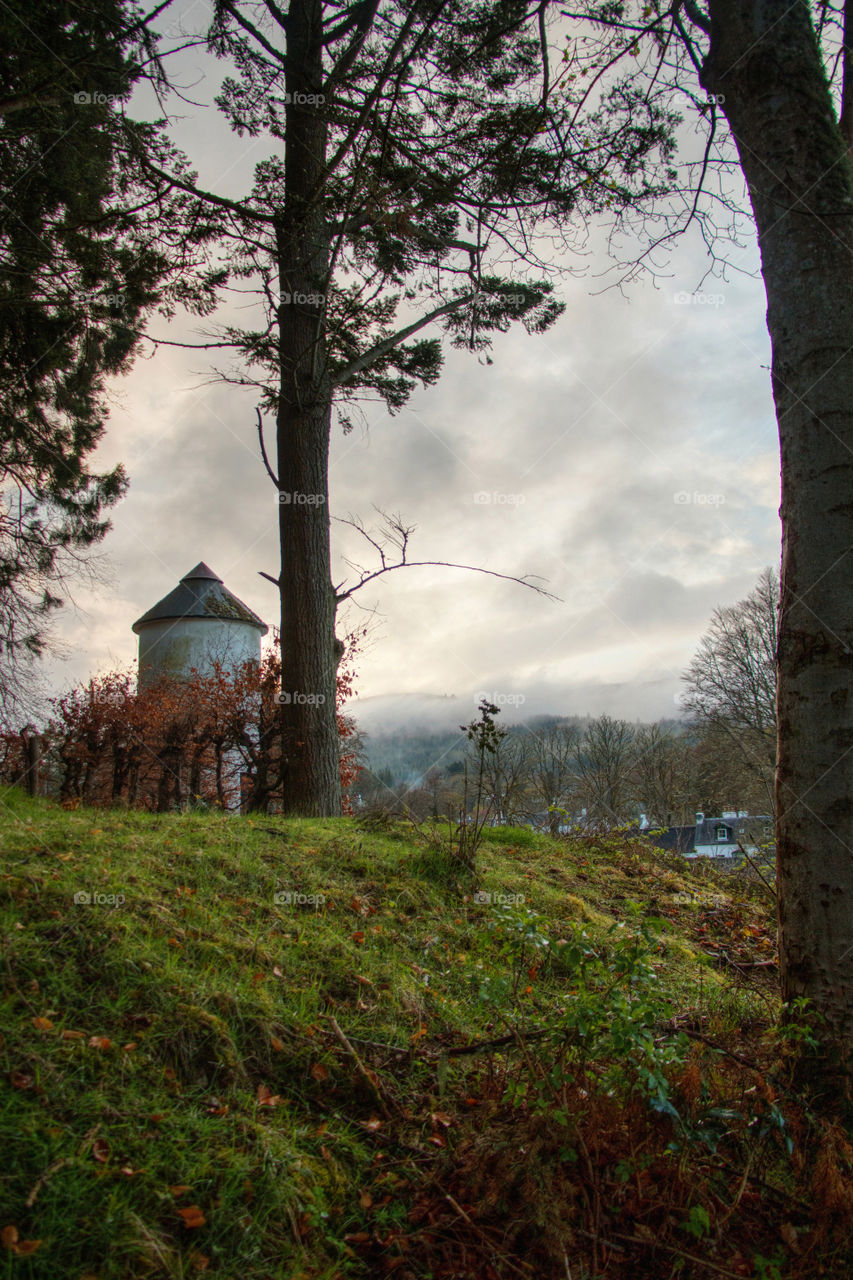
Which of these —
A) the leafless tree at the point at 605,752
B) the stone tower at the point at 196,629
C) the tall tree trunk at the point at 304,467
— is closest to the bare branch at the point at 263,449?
the tall tree trunk at the point at 304,467

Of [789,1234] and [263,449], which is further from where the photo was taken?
[263,449]

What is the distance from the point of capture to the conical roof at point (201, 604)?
2427cm

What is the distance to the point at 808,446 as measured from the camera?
288cm

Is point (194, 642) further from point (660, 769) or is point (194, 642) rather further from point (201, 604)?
point (660, 769)

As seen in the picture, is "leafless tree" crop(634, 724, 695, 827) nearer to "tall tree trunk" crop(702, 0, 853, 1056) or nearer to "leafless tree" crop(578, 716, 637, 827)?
"leafless tree" crop(578, 716, 637, 827)

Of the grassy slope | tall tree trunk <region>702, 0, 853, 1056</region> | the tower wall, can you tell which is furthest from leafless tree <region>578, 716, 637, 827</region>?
tall tree trunk <region>702, 0, 853, 1056</region>

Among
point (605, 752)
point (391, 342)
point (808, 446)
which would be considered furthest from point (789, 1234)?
point (605, 752)

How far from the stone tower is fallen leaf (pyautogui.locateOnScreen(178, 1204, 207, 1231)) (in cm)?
2185

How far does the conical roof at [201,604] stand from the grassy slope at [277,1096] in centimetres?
2088

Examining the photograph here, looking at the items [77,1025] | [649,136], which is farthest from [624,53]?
[77,1025]

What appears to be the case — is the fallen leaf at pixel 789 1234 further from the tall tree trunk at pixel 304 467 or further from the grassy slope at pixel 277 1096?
the tall tree trunk at pixel 304 467

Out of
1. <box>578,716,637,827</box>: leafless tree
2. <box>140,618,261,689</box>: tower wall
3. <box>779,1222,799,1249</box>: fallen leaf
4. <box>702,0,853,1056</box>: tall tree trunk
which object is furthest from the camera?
<box>578,716,637,827</box>: leafless tree

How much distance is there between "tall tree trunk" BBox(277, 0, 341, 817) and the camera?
7941 mm

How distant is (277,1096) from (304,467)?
7.18m
